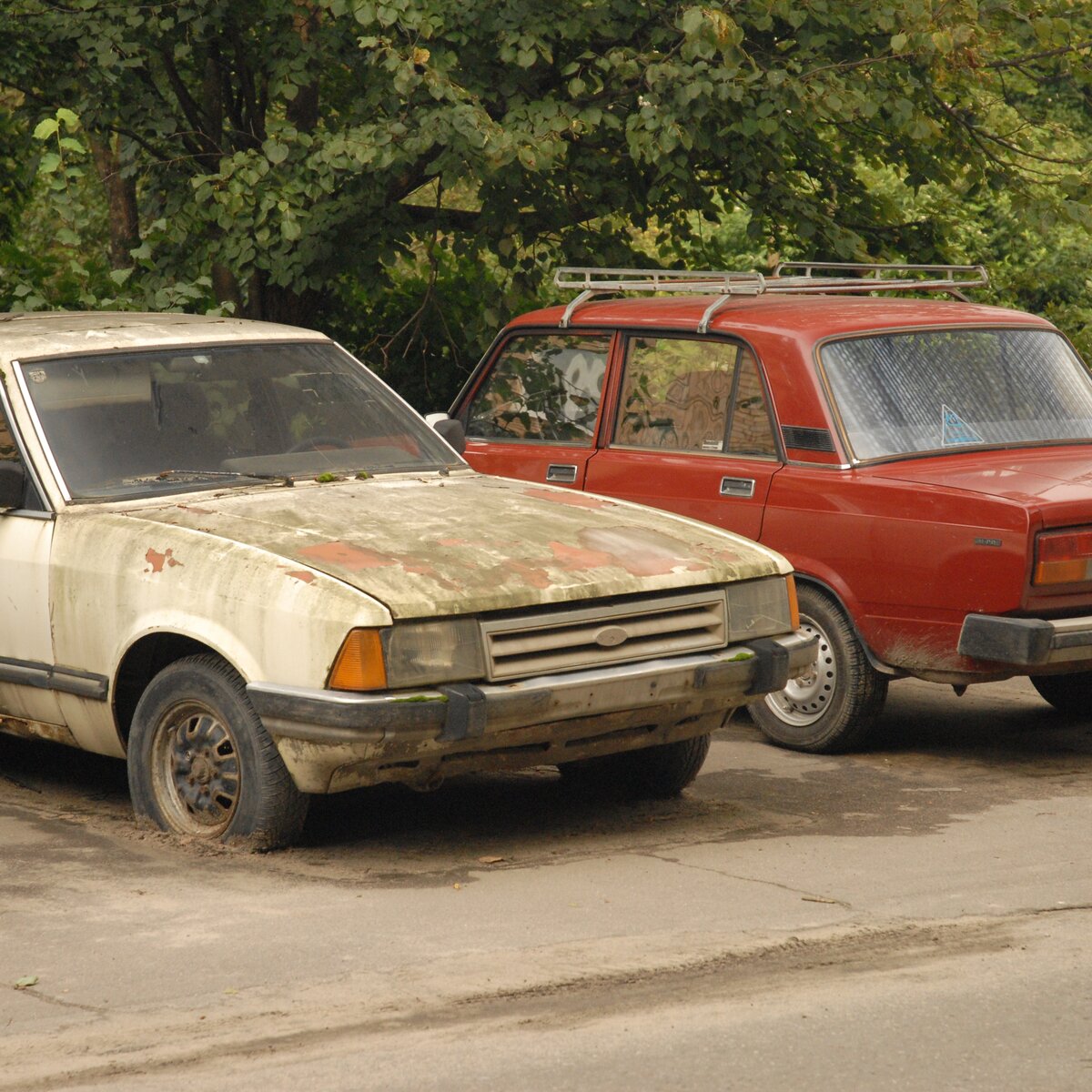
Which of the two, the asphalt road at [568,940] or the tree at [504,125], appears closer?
the asphalt road at [568,940]

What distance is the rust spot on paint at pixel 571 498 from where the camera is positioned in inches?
274

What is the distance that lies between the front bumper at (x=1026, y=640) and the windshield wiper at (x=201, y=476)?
8.71 feet

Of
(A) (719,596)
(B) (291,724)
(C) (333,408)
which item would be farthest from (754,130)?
(B) (291,724)

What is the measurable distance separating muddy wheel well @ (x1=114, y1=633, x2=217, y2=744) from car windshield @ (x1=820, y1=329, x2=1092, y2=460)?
2.95 metres

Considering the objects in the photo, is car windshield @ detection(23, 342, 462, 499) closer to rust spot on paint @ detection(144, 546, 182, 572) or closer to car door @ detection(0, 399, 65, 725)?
car door @ detection(0, 399, 65, 725)

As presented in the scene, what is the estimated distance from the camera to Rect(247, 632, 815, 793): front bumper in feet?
18.5

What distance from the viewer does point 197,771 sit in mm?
6219

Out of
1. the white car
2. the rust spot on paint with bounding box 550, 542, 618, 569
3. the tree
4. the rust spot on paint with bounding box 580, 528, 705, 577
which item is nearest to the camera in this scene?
the white car

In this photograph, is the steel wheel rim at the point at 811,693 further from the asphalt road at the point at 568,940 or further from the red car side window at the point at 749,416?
the red car side window at the point at 749,416

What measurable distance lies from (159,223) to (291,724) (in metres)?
5.74

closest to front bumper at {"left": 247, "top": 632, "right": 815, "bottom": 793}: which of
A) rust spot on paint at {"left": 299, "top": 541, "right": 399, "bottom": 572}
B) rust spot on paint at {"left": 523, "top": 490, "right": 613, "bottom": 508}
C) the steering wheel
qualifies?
rust spot on paint at {"left": 299, "top": 541, "right": 399, "bottom": 572}

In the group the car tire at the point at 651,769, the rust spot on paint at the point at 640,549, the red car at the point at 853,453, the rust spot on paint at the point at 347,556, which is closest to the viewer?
the rust spot on paint at the point at 347,556

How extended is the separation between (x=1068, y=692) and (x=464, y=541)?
3.86m

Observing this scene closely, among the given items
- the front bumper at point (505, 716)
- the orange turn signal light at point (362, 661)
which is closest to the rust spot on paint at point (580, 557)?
the front bumper at point (505, 716)
